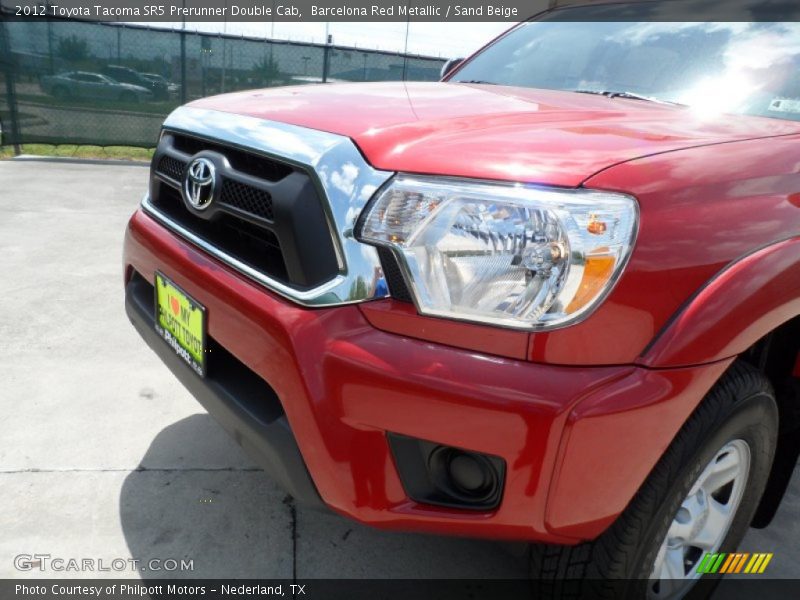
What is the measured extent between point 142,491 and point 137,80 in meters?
9.21

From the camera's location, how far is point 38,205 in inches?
249

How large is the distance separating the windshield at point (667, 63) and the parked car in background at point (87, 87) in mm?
8363

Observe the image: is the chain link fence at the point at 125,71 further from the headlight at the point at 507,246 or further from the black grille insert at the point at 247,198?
the headlight at the point at 507,246

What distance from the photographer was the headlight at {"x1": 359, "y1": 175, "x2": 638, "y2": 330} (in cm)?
129

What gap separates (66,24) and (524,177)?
10.4m

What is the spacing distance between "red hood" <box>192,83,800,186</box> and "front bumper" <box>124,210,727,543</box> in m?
0.38

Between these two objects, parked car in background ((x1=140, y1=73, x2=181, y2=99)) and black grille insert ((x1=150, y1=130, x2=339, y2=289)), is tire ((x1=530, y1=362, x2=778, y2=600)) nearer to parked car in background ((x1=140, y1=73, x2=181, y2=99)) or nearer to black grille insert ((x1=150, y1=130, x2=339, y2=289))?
black grille insert ((x1=150, y1=130, x2=339, y2=289))

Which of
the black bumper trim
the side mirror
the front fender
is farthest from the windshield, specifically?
the black bumper trim

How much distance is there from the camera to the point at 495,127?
161 centimetres

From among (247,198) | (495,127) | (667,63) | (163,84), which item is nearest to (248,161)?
(247,198)

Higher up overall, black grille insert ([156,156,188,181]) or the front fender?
black grille insert ([156,156,188,181])

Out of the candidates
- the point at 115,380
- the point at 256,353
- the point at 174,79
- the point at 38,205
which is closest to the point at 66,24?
the point at 174,79

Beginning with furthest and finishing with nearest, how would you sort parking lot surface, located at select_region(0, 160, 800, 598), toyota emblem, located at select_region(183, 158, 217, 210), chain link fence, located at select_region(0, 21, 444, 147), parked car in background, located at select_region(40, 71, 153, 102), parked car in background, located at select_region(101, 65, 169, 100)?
parked car in background, located at select_region(101, 65, 169, 100)
parked car in background, located at select_region(40, 71, 153, 102)
chain link fence, located at select_region(0, 21, 444, 147)
parking lot surface, located at select_region(0, 160, 800, 598)
toyota emblem, located at select_region(183, 158, 217, 210)

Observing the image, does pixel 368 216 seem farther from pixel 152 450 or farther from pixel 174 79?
pixel 174 79
